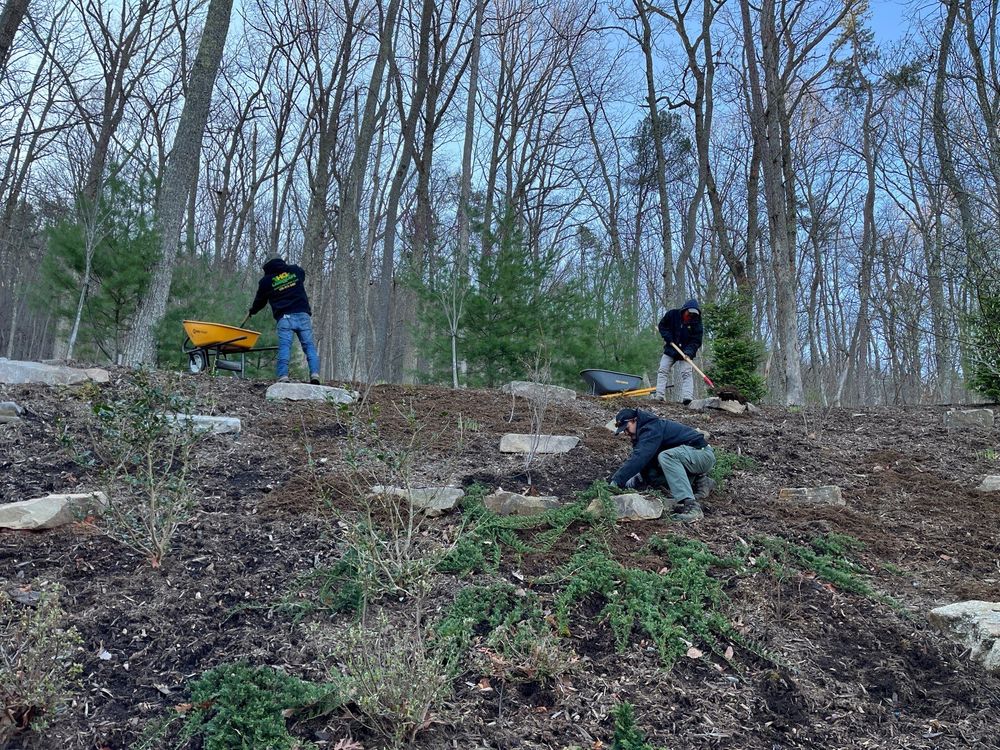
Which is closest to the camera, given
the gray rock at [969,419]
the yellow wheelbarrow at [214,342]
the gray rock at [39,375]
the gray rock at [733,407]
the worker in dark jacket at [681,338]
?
the gray rock at [39,375]

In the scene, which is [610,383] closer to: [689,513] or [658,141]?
[689,513]

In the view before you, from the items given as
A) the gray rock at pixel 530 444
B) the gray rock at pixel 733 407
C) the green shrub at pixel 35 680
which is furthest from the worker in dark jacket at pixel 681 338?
the green shrub at pixel 35 680

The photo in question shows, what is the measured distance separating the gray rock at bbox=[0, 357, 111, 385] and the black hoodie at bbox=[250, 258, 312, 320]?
6.52 ft

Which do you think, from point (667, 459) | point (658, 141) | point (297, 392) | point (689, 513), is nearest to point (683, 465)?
point (667, 459)

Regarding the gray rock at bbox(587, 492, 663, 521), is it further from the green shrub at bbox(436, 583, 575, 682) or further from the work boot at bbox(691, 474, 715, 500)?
the green shrub at bbox(436, 583, 575, 682)

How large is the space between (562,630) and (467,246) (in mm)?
9344

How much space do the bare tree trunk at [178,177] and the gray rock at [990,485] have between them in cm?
826

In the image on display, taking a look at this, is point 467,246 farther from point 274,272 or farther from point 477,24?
point 477,24

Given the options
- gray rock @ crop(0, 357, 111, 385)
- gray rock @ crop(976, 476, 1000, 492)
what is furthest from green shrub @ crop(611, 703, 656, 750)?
gray rock @ crop(0, 357, 111, 385)

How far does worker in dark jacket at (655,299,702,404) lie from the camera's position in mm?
9570

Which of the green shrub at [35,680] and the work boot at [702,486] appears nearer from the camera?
the green shrub at [35,680]

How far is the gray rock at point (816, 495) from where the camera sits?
510 centimetres

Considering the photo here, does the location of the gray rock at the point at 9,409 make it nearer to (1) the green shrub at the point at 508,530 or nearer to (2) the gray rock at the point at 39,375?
(2) the gray rock at the point at 39,375

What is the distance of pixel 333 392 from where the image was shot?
21.9 ft
